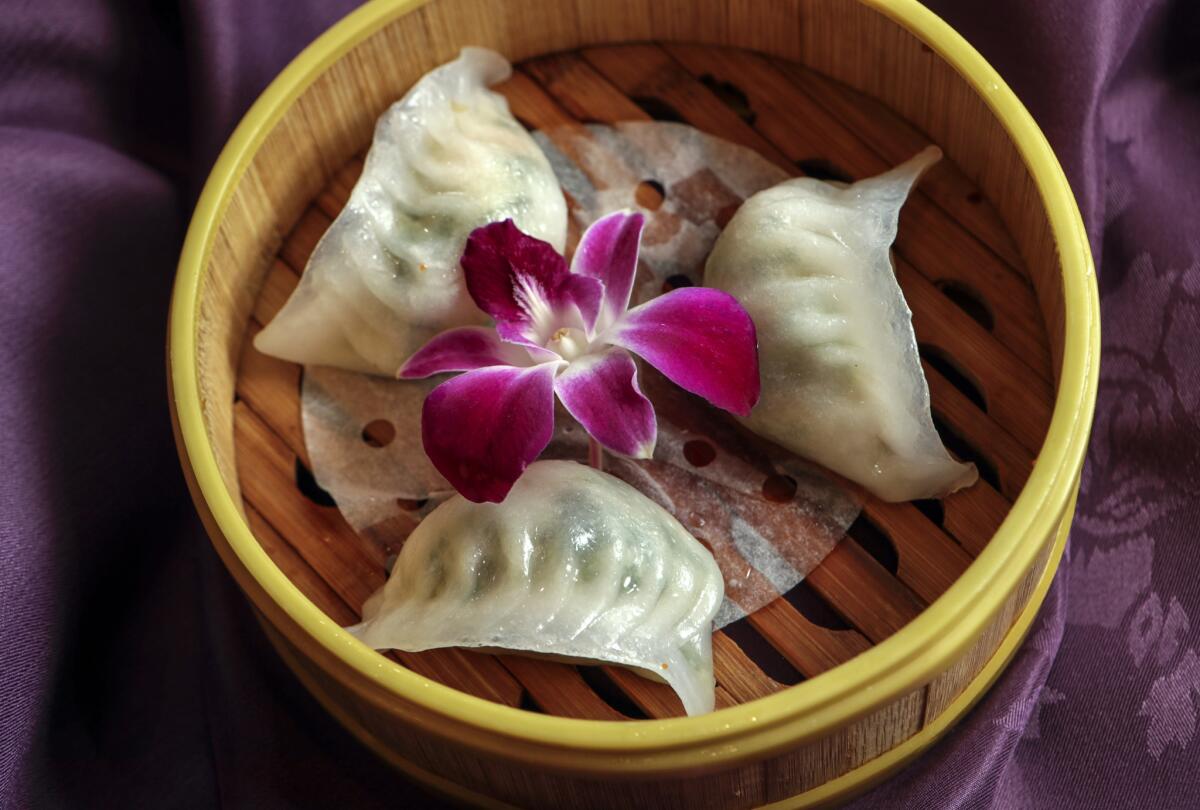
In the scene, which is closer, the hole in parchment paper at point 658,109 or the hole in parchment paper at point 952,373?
the hole in parchment paper at point 952,373

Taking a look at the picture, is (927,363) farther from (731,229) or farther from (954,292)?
(731,229)

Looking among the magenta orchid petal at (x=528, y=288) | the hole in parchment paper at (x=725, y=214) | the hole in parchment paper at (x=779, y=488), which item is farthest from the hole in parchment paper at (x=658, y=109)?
the hole in parchment paper at (x=779, y=488)

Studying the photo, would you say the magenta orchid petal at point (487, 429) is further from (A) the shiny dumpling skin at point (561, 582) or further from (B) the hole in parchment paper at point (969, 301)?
(B) the hole in parchment paper at point (969, 301)

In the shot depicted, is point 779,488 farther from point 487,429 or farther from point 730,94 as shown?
point 730,94

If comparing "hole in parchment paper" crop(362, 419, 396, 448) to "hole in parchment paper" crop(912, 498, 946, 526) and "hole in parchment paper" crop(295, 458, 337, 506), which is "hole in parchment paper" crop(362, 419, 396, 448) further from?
"hole in parchment paper" crop(912, 498, 946, 526)

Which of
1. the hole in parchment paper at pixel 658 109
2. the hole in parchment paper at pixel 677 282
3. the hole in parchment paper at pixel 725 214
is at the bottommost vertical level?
the hole in parchment paper at pixel 677 282

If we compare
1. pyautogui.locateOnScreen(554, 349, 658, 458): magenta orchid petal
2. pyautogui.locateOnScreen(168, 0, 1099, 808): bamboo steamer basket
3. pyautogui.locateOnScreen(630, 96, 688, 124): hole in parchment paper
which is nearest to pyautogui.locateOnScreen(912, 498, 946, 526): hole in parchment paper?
pyautogui.locateOnScreen(168, 0, 1099, 808): bamboo steamer basket
